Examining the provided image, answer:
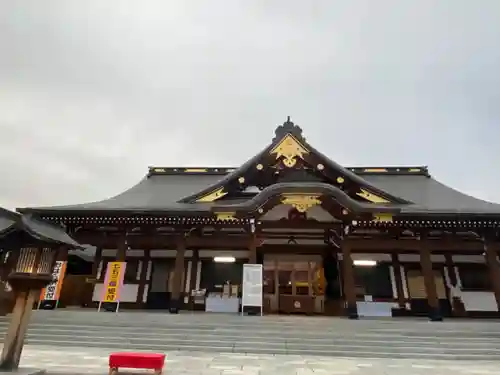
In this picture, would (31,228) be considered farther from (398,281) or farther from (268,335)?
(398,281)

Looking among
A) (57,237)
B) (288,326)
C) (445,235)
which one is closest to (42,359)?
(57,237)

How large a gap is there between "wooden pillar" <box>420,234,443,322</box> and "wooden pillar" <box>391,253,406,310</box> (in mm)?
1803

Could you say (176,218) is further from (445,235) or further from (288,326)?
(445,235)

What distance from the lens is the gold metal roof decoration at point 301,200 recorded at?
11.3 meters

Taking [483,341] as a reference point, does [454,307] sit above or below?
above

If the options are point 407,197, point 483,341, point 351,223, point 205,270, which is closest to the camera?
point 483,341

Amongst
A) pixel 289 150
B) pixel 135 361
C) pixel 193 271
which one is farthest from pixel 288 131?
pixel 135 361

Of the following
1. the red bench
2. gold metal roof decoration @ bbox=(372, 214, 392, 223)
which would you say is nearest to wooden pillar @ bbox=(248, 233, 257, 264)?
gold metal roof decoration @ bbox=(372, 214, 392, 223)

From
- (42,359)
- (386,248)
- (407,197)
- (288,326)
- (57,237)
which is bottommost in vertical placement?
(42,359)

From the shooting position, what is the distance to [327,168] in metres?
12.8

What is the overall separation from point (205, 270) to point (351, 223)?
6.47 metres

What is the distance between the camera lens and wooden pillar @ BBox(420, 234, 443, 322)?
10.3 meters

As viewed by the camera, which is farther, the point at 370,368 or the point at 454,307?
the point at 454,307

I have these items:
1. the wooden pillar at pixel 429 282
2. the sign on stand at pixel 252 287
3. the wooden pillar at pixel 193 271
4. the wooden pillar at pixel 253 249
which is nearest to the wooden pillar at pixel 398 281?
the wooden pillar at pixel 429 282
